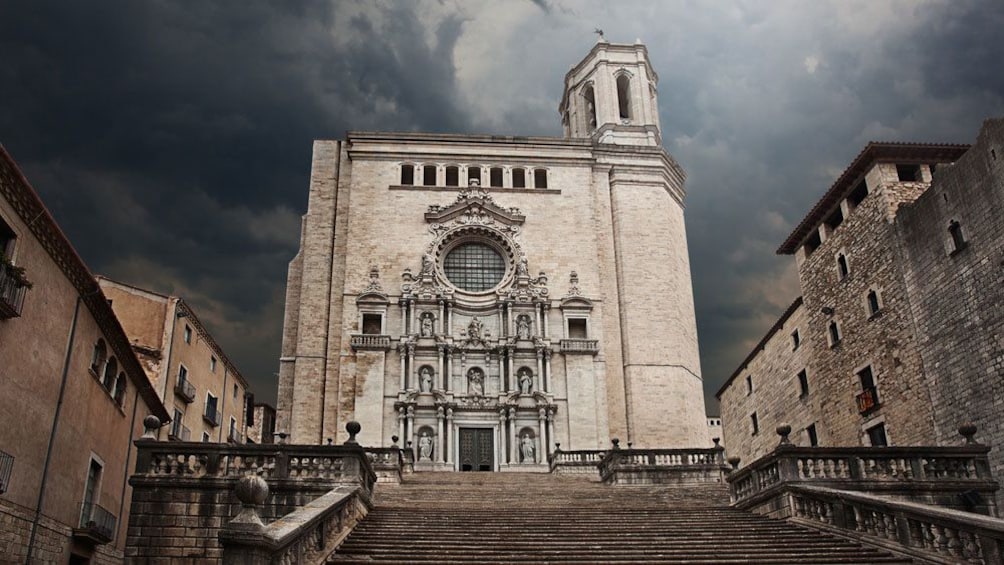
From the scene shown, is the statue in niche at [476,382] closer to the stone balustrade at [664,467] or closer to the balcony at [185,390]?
the stone balustrade at [664,467]

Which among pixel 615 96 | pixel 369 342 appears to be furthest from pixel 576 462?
pixel 615 96

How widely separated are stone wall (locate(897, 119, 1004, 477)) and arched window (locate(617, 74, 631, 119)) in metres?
19.3

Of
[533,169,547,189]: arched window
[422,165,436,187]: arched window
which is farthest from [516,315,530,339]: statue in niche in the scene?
[422,165,436,187]: arched window

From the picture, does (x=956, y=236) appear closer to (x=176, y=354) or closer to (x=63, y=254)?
(x=63, y=254)

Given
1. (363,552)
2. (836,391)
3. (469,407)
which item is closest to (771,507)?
(363,552)

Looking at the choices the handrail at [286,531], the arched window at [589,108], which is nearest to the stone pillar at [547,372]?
the arched window at [589,108]

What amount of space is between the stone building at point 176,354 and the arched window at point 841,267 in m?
21.6

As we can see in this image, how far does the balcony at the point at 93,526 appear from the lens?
17.3 metres

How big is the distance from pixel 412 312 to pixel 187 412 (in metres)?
8.74

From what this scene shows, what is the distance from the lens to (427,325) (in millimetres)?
31031

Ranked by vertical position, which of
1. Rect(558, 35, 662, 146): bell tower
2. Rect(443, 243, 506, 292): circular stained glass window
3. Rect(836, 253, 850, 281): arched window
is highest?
Rect(558, 35, 662, 146): bell tower

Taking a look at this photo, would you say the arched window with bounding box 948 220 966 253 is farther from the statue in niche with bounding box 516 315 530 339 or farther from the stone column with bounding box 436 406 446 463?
the stone column with bounding box 436 406 446 463

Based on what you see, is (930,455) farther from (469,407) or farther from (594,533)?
(469,407)

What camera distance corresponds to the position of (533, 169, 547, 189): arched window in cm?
3519
